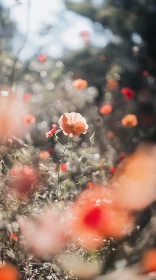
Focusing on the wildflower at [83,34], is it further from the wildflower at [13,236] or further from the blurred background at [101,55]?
the wildflower at [13,236]

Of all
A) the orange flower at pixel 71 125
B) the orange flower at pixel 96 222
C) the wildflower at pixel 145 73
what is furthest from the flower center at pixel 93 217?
the wildflower at pixel 145 73

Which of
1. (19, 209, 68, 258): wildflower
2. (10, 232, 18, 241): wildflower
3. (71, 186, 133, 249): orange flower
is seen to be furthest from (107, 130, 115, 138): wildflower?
(10, 232, 18, 241): wildflower

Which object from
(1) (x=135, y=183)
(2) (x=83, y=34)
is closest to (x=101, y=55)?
(2) (x=83, y=34)

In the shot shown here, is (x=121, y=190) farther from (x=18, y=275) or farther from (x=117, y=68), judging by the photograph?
(x=117, y=68)

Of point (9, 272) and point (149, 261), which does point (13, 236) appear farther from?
point (149, 261)

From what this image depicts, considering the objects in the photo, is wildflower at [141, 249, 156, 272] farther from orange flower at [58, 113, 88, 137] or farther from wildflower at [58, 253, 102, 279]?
orange flower at [58, 113, 88, 137]

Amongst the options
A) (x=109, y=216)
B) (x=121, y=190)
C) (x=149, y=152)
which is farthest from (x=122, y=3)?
(x=109, y=216)

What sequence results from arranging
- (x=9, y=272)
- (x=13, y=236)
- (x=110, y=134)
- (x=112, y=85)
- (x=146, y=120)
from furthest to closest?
(x=112, y=85), (x=146, y=120), (x=110, y=134), (x=13, y=236), (x=9, y=272)
